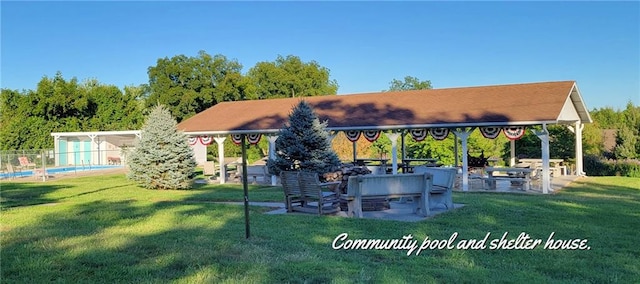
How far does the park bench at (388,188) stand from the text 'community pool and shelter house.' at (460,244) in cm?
266

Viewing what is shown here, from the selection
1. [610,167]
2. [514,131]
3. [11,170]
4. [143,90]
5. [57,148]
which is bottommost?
[610,167]

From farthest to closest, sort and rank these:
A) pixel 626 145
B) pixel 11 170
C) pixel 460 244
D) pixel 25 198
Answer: pixel 11 170 → pixel 626 145 → pixel 25 198 → pixel 460 244

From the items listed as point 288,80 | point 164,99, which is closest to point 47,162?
point 164,99

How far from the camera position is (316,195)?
1089 centimetres

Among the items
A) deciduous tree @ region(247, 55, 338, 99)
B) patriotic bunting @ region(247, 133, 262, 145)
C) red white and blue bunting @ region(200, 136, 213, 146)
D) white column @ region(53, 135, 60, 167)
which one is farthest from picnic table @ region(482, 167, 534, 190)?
deciduous tree @ region(247, 55, 338, 99)

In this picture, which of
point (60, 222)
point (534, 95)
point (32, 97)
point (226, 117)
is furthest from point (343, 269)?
point (32, 97)

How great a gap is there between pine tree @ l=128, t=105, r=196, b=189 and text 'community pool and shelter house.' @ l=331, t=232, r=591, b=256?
470 inches

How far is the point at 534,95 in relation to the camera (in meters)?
19.2

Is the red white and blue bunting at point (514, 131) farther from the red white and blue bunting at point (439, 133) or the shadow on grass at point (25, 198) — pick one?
the shadow on grass at point (25, 198)

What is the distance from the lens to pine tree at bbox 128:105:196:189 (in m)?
18.3

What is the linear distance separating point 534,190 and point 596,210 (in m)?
6.38

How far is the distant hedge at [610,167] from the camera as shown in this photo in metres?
22.7

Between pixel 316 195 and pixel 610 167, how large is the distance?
18.6 metres

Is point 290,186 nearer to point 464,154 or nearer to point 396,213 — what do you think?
point 396,213
